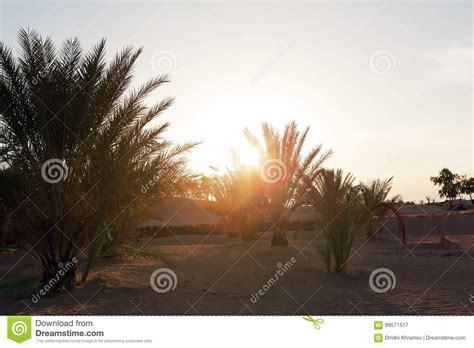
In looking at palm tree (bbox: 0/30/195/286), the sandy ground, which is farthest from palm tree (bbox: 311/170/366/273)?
palm tree (bbox: 0/30/195/286)

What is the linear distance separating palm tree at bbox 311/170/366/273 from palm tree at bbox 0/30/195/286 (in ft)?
13.3

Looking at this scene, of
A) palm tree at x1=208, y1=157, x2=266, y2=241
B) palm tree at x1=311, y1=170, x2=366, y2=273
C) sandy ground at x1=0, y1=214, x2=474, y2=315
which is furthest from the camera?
palm tree at x1=208, y1=157, x2=266, y2=241

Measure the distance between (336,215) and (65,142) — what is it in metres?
5.58

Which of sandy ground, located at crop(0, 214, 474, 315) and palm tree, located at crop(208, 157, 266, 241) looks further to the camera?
palm tree, located at crop(208, 157, 266, 241)

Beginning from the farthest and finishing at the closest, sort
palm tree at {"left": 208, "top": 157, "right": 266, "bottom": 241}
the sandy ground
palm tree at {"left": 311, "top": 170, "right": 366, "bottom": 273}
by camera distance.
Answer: palm tree at {"left": 208, "top": 157, "right": 266, "bottom": 241} < palm tree at {"left": 311, "top": 170, "right": 366, "bottom": 273} < the sandy ground

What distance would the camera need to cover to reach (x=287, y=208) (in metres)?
14.5

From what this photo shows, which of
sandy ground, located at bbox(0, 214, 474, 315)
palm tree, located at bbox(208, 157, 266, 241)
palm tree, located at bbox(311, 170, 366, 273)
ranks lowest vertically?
sandy ground, located at bbox(0, 214, 474, 315)

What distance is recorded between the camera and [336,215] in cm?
1016

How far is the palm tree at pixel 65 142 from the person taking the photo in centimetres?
834

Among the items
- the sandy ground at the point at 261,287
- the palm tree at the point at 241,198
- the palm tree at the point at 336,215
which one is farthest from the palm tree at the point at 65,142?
the palm tree at the point at 241,198

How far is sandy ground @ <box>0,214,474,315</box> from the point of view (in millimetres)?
6973

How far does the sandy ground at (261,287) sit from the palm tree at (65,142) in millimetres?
1142

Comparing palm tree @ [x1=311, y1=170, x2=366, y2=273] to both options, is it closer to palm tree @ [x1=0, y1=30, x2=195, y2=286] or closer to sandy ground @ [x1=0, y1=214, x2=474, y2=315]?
sandy ground @ [x1=0, y1=214, x2=474, y2=315]

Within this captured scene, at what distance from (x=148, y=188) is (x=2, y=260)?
8.04 metres
